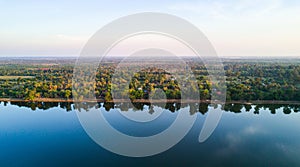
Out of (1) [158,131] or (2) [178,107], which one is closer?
(1) [158,131]

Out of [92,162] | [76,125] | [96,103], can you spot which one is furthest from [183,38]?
[96,103]

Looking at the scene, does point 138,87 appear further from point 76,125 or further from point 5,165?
point 5,165

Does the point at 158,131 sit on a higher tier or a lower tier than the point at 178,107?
lower

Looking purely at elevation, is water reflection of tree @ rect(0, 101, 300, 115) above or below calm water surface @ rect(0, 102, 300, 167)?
above

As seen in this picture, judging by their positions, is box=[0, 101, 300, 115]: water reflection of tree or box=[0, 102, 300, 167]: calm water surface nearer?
box=[0, 102, 300, 167]: calm water surface

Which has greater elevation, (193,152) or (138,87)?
(138,87)

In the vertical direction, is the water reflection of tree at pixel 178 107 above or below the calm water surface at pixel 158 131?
above

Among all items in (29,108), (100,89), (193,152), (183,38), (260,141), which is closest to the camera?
(183,38)

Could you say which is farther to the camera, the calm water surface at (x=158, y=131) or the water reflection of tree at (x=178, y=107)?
the water reflection of tree at (x=178, y=107)
